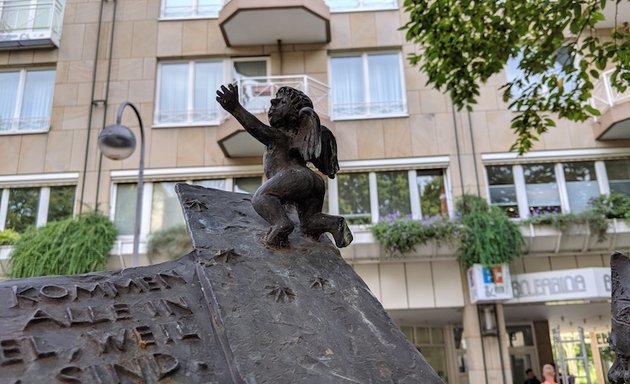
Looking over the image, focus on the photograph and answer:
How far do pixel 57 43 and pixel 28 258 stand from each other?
6231 millimetres

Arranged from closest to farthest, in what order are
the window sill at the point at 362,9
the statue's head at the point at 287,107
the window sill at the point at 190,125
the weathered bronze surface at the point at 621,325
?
the weathered bronze surface at the point at 621,325 < the statue's head at the point at 287,107 < the window sill at the point at 190,125 < the window sill at the point at 362,9

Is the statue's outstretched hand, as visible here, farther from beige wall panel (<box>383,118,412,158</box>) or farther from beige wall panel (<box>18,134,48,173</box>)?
beige wall panel (<box>18,134,48,173</box>)

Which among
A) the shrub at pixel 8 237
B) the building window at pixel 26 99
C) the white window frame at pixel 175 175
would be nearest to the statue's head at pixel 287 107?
the white window frame at pixel 175 175

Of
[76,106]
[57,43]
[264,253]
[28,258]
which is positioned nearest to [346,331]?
[264,253]

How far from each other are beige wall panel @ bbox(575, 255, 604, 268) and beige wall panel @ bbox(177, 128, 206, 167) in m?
9.44

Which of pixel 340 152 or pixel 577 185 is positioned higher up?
pixel 340 152

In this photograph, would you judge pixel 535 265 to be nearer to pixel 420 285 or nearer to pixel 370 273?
pixel 420 285

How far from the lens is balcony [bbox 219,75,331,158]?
12.3 meters

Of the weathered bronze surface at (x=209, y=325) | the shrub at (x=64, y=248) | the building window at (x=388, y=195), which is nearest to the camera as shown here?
the weathered bronze surface at (x=209, y=325)

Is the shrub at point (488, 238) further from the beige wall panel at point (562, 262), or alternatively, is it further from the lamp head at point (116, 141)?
the lamp head at point (116, 141)

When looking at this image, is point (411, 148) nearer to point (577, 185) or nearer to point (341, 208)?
point (341, 208)

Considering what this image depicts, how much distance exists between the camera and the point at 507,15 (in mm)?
7238

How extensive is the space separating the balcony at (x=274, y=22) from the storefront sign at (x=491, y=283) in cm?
725

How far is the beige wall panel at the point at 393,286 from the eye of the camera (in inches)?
471
